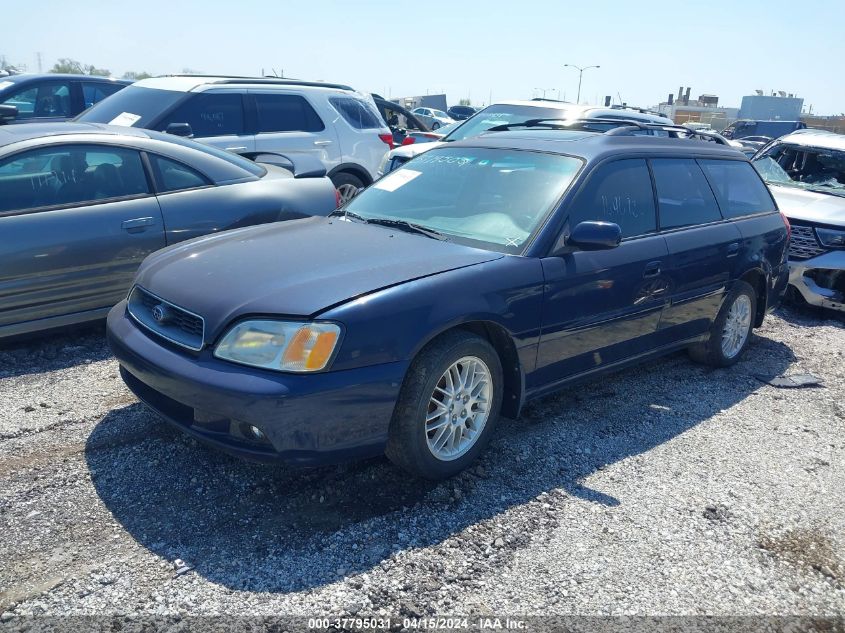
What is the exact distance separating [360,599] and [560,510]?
1.12m

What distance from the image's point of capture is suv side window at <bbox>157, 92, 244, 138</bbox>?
7.34m

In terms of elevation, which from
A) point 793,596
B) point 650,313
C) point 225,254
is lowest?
point 793,596

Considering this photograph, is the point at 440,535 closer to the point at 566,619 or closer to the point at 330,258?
the point at 566,619

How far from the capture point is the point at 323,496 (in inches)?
129

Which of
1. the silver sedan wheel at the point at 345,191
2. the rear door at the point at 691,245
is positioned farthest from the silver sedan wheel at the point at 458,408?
the silver sedan wheel at the point at 345,191

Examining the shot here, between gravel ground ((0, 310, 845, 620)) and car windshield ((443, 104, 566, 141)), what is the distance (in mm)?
5597

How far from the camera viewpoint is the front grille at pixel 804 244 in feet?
22.6

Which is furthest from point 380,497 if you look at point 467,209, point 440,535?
point 467,209

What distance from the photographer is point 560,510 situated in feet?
10.9

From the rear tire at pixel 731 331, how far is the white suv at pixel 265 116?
4716mm

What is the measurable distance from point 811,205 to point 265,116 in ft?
19.5

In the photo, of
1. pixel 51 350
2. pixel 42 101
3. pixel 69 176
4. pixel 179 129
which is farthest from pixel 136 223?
pixel 42 101

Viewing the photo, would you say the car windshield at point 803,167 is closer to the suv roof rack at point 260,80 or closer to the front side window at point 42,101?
the suv roof rack at point 260,80

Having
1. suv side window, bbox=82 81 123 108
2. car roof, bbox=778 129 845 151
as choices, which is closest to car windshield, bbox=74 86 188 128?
suv side window, bbox=82 81 123 108
